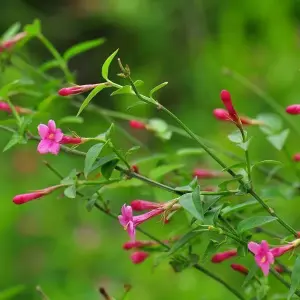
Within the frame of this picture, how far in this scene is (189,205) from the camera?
2.77ft

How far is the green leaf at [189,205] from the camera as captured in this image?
2.73ft

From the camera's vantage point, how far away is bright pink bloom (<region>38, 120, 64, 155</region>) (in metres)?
0.90

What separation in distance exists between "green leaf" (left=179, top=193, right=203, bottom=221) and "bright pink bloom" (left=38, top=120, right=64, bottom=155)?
0.49 ft

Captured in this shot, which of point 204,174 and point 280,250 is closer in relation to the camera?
point 280,250

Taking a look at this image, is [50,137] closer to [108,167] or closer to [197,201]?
[108,167]

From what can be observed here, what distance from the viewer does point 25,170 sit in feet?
10.8

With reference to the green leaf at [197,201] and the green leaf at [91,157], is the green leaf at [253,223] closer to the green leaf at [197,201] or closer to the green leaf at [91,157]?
the green leaf at [197,201]

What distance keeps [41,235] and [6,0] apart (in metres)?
1.67

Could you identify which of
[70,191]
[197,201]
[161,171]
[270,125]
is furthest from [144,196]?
[197,201]

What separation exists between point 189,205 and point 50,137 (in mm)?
177

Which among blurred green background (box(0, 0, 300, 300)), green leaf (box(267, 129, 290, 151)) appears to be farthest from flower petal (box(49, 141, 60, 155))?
blurred green background (box(0, 0, 300, 300))

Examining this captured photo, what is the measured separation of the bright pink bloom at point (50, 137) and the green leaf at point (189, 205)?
151 millimetres

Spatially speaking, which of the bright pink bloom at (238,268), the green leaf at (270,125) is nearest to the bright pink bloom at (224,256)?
the bright pink bloom at (238,268)

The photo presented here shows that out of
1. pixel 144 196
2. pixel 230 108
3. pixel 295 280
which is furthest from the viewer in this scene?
pixel 144 196
